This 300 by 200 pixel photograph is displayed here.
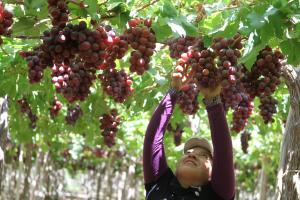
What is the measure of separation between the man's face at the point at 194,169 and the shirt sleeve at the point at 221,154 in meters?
0.12

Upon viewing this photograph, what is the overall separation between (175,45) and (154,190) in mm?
961

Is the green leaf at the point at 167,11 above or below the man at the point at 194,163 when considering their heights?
above

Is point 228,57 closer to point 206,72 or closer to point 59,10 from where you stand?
point 206,72

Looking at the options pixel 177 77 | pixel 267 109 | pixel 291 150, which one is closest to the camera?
pixel 177 77

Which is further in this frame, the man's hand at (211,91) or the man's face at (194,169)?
the man's face at (194,169)

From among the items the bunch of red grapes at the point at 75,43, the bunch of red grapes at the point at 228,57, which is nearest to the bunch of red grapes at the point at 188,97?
the bunch of red grapes at the point at 228,57

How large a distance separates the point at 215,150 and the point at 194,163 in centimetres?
26

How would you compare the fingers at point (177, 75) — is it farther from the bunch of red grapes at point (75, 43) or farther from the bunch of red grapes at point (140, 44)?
the bunch of red grapes at point (75, 43)

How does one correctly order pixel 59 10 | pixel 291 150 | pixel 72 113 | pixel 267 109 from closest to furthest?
pixel 59 10 < pixel 291 150 < pixel 267 109 < pixel 72 113

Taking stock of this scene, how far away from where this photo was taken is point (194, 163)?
3.01 metres

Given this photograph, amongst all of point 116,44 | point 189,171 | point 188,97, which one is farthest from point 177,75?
point 188,97

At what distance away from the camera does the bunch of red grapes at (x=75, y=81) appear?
326cm

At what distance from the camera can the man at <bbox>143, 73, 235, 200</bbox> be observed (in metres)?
2.77

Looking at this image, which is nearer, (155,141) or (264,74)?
(264,74)
